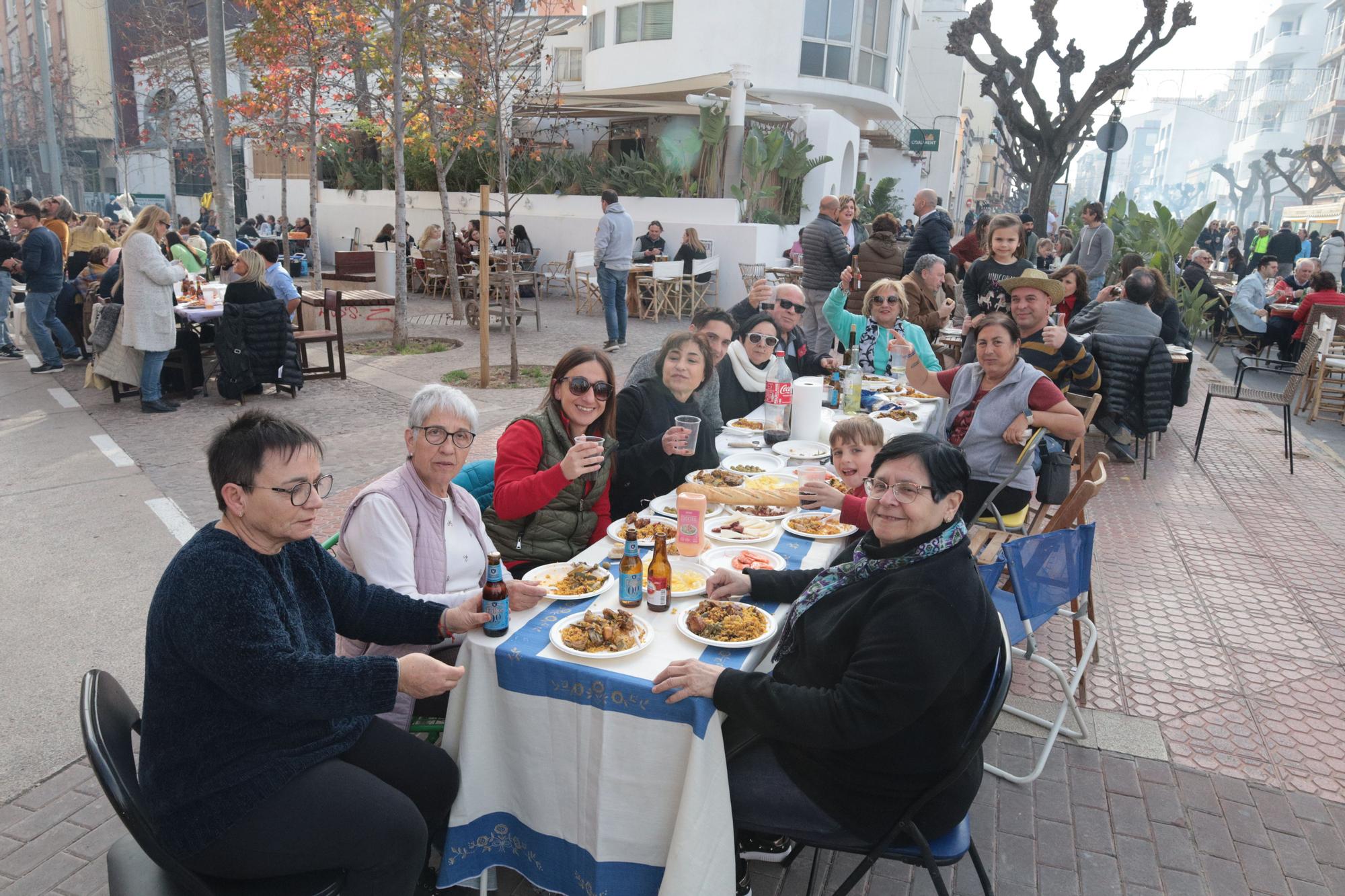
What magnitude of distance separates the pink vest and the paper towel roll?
8.10 ft

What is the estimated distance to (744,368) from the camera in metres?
5.95

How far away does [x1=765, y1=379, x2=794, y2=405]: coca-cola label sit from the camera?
513cm

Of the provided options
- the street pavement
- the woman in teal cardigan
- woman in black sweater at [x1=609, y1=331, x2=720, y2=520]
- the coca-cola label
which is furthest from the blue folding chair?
the woman in teal cardigan

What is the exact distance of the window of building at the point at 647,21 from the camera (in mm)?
24484

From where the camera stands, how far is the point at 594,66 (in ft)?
87.3

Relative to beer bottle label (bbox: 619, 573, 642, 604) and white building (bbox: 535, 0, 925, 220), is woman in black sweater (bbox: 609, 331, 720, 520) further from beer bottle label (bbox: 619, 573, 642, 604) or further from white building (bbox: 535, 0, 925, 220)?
white building (bbox: 535, 0, 925, 220)

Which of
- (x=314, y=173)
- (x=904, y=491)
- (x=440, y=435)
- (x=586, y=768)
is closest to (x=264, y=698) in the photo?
(x=586, y=768)

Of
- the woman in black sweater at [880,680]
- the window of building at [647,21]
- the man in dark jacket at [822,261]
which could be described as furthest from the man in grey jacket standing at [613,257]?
the window of building at [647,21]

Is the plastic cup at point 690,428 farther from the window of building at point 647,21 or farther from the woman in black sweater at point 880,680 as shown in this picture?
the window of building at point 647,21

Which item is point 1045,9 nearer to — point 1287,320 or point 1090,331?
point 1287,320

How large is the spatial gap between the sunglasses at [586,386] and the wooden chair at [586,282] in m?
12.9

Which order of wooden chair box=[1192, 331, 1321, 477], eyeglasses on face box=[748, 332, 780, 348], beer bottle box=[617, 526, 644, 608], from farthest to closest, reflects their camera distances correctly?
wooden chair box=[1192, 331, 1321, 477], eyeglasses on face box=[748, 332, 780, 348], beer bottle box=[617, 526, 644, 608]

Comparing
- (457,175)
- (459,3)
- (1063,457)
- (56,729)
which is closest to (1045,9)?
(459,3)

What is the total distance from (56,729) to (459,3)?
→ 12.4 metres
